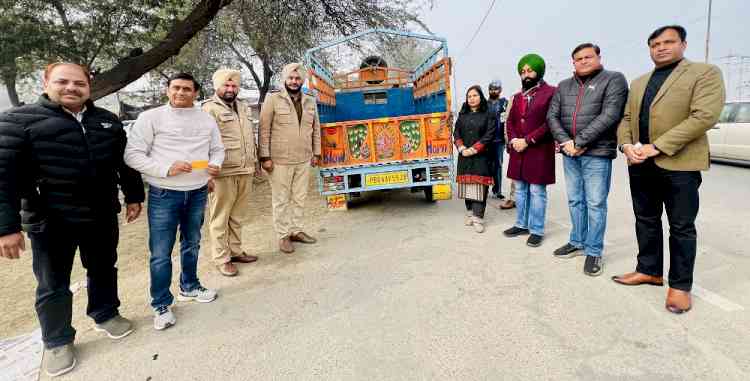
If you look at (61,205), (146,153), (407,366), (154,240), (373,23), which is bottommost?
(407,366)

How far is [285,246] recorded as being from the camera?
13.8 feet

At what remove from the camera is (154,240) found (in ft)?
9.12

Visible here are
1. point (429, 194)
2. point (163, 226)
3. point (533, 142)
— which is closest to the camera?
point (163, 226)

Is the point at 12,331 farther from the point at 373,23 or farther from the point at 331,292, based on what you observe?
the point at 373,23

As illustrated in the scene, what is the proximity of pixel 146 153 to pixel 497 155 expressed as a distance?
4.74m

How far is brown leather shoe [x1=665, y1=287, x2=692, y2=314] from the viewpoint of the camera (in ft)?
8.42

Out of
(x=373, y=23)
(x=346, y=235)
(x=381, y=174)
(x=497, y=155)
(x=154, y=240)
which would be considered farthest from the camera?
(x=373, y=23)

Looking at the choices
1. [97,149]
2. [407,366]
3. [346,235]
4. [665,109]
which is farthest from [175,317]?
[665,109]

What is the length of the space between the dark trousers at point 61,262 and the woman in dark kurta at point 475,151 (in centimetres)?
347

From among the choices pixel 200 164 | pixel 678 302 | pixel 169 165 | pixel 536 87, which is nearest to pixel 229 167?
pixel 200 164

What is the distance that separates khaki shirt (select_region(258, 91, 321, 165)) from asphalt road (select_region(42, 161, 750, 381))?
1068 millimetres

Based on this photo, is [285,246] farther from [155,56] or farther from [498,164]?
[155,56]

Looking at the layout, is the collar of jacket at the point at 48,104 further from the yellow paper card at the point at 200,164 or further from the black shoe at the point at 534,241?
the black shoe at the point at 534,241

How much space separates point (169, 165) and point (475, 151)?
10.1 ft
